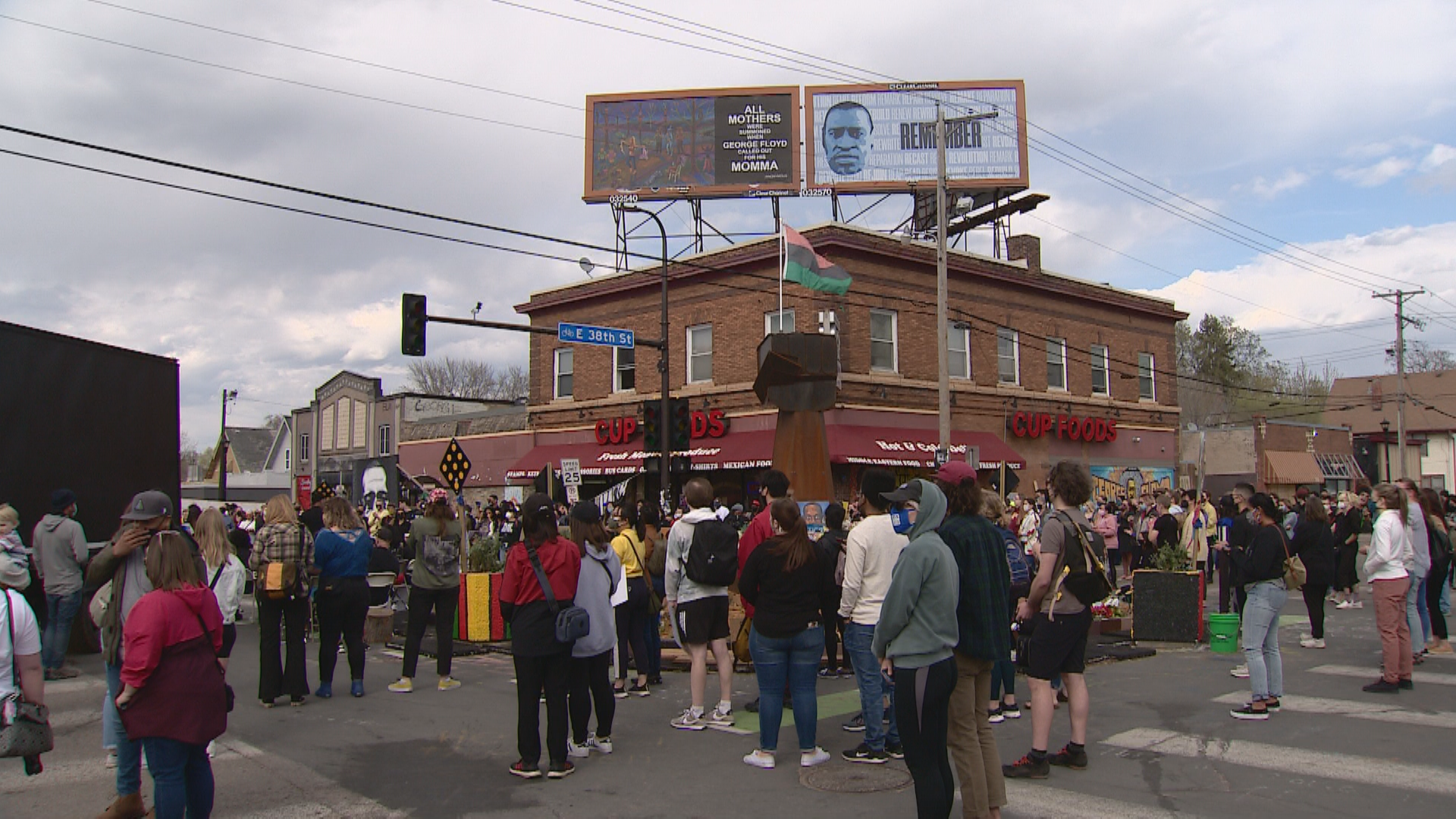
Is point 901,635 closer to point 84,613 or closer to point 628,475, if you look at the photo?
point 84,613

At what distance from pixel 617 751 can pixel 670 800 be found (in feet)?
4.38

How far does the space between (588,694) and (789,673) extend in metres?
1.46

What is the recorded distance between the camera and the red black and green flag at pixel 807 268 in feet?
68.3

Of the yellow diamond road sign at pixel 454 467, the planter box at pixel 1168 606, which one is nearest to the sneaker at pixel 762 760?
the planter box at pixel 1168 606

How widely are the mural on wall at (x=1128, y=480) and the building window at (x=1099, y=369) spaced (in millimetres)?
2482

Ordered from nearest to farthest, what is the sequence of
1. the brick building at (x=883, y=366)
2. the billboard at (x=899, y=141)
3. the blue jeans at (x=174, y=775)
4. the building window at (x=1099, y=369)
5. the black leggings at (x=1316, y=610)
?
the blue jeans at (x=174, y=775)
the black leggings at (x=1316, y=610)
the brick building at (x=883, y=366)
the billboard at (x=899, y=141)
the building window at (x=1099, y=369)

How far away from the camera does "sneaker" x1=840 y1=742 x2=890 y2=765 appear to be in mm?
6906

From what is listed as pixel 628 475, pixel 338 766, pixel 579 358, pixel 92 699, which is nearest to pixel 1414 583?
pixel 338 766

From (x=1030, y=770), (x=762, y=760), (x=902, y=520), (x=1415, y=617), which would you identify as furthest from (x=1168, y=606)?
(x=902, y=520)

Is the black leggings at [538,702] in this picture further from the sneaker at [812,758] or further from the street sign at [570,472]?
the street sign at [570,472]

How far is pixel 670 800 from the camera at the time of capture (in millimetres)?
6188

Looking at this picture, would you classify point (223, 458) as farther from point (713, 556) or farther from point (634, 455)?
point (713, 556)

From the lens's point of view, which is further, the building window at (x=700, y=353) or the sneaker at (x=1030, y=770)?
the building window at (x=700, y=353)

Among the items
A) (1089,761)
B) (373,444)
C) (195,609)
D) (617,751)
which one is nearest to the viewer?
(195,609)
